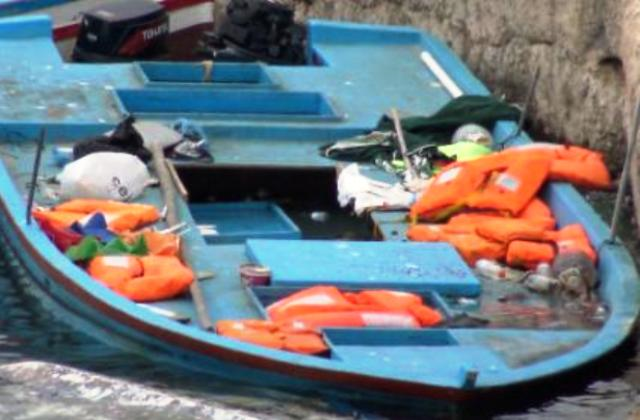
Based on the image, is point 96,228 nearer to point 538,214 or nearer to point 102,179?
point 102,179

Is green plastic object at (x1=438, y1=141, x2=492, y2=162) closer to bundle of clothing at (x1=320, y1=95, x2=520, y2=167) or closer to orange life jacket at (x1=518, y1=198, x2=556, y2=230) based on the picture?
bundle of clothing at (x1=320, y1=95, x2=520, y2=167)

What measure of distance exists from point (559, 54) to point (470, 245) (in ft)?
8.04

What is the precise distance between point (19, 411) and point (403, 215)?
470 cm

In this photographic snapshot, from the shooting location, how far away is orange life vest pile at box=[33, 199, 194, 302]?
8602 mm

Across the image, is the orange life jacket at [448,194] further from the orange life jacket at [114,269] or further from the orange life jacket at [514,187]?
the orange life jacket at [114,269]

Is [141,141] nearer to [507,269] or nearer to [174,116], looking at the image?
[174,116]

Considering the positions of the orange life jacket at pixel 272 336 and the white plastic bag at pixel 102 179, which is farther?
the white plastic bag at pixel 102 179

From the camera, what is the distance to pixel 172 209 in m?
9.62

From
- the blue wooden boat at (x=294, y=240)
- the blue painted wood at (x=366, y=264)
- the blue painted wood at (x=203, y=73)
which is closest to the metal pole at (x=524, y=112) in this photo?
the blue wooden boat at (x=294, y=240)

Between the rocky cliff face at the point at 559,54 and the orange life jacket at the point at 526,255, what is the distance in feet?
4.16

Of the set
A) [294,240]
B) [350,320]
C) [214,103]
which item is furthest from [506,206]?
[214,103]

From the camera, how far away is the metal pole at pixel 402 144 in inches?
408

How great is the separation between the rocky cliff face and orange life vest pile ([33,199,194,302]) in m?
2.64

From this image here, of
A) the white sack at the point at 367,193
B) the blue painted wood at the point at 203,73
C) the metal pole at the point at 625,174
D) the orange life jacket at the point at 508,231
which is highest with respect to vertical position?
the metal pole at the point at 625,174
